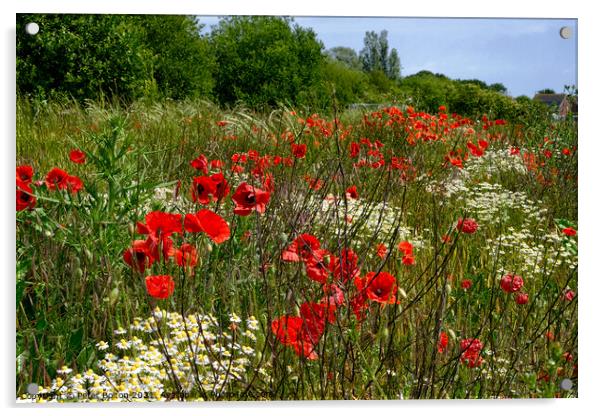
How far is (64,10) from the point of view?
2420 mm

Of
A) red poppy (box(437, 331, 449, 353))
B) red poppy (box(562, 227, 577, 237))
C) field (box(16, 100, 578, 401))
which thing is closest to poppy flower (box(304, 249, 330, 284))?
field (box(16, 100, 578, 401))

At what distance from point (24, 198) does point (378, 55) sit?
1405mm

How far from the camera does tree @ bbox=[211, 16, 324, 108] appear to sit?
2551 mm

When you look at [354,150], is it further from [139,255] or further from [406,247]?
[139,255]

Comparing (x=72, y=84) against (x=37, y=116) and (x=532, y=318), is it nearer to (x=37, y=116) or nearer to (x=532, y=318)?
(x=37, y=116)

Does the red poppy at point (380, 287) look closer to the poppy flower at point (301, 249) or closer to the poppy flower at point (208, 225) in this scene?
the poppy flower at point (301, 249)

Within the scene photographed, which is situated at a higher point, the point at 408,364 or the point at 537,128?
the point at 537,128

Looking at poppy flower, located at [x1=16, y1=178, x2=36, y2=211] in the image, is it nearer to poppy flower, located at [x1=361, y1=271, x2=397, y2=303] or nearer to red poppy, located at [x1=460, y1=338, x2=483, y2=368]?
poppy flower, located at [x1=361, y1=271, x2=397, y2=303]

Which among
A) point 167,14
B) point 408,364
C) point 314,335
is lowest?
point 408,364

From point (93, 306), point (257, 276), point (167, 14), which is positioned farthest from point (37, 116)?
point (257, 276)

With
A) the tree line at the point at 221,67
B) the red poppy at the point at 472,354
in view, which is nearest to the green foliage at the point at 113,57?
the tree line at the point at 221,67

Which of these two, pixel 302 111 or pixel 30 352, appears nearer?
pixel 30 352

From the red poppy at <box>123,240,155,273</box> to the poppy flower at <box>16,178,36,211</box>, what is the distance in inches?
21.2

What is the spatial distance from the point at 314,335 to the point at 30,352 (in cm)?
99
